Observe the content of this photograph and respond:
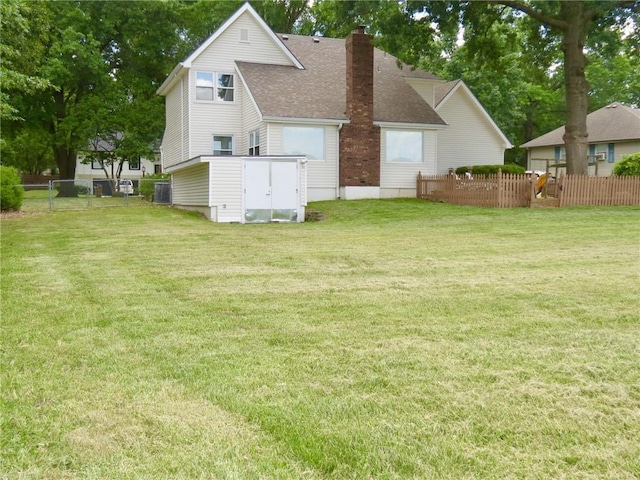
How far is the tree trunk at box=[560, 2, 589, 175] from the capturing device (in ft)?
69.2

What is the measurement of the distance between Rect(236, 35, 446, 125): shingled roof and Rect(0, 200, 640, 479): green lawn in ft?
44.0

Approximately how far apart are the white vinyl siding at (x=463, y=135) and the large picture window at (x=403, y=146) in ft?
9.67

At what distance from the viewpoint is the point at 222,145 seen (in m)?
23.3

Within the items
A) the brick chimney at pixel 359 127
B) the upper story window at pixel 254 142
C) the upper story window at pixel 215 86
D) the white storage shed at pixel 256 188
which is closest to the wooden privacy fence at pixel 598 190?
the brick chimney at pixel 359 127

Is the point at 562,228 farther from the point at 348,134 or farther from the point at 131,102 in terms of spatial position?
the point at 131,102

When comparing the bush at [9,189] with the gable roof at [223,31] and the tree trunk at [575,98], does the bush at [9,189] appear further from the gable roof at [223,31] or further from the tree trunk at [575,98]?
the tree trunk at [575,98]

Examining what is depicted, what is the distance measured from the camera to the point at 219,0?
113ft

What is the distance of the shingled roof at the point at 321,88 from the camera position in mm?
20969

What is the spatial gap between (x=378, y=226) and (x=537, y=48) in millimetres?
16183

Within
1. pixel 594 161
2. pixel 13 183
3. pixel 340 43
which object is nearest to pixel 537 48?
pixel 340 43

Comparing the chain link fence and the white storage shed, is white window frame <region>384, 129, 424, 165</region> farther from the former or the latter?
the chain link fence

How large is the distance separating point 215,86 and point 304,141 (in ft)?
15.4

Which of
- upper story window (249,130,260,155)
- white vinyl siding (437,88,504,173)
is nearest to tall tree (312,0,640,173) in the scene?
white vinyl siding (437,88,504,173)

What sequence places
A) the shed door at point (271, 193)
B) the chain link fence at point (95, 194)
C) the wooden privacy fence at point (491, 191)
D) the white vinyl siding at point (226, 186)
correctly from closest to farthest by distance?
the white vinyl siding at point (226, 186) → the shed door at point (271, 193) → the wooden privacy fence at point (491, 191) → the chain link fence at point (95, 194)
